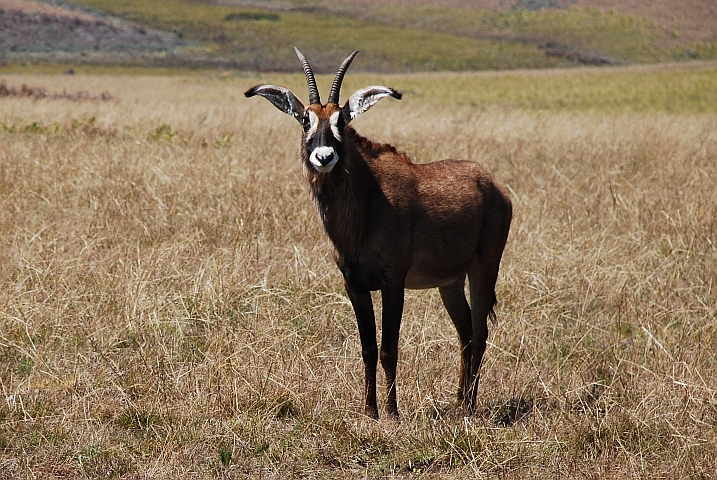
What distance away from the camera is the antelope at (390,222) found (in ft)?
17.0

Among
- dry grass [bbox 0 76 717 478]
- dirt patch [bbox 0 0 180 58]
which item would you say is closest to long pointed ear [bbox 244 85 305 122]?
dry grass [bbox 0 76 717 478]

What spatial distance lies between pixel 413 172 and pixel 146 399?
7.46ft

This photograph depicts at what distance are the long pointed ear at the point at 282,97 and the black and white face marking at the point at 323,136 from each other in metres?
0.24

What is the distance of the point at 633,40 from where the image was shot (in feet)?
347

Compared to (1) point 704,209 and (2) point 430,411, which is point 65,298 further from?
(1) point 704,209

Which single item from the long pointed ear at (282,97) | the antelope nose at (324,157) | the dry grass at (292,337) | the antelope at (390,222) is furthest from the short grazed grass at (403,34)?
the antelope nose at (324,157)

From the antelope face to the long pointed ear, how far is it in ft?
0.70

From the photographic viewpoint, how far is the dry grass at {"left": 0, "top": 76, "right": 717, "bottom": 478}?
467 cm

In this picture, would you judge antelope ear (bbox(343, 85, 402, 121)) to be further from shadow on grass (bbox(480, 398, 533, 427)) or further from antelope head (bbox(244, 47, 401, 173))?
shadow on grass (bbox(480, 398, 533, 427))

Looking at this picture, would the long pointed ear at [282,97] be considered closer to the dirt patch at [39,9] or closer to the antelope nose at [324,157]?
the antelope nose at [324,157]

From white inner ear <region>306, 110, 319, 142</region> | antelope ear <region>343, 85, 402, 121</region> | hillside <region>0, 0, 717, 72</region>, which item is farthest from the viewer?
hillside <region>0, 0, 717, 72</region>

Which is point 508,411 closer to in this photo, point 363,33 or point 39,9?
point 39,9

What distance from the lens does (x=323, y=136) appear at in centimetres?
492

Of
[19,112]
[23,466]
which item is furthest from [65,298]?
[19,112]
